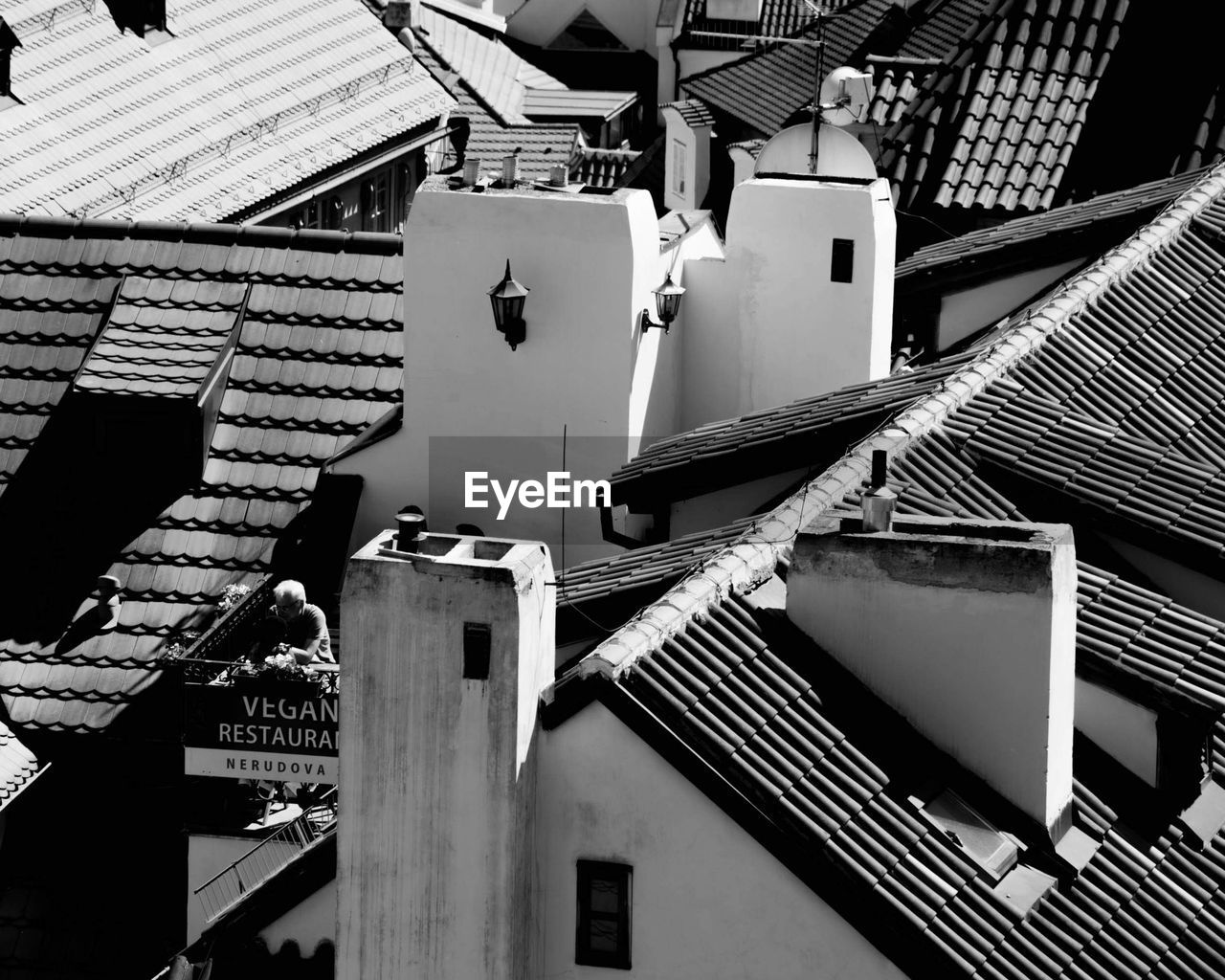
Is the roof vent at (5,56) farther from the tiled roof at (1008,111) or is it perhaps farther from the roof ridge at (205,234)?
the tiled roof at (1008,111)

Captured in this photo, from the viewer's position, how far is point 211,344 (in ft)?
88.4

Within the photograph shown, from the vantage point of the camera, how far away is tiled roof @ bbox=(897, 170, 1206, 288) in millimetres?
27422

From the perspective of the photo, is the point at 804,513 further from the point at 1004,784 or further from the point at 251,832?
the point at 251,832

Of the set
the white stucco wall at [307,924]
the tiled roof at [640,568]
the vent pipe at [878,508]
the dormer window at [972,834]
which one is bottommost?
the white stucco wall at [307,924]

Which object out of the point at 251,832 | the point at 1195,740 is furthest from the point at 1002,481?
the point at 251,832

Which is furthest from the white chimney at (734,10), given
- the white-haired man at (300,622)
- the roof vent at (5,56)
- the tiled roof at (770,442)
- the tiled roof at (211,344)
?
the white-haired man at (300,622)

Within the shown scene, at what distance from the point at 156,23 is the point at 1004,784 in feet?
101

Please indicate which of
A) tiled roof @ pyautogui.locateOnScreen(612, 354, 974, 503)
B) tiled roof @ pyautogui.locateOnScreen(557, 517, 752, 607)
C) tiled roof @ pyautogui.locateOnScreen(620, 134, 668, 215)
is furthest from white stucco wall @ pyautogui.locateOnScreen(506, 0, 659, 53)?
tiled roof @ pyautogui.locateOnScreen(557, 517, 752, 607)

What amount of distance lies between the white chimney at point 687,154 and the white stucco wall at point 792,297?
2054cm

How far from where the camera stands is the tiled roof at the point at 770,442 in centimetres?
2123

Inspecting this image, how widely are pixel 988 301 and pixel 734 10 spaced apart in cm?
4064

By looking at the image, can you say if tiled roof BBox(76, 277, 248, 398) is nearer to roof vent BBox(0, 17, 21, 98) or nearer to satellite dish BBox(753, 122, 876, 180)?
satellite dish BBox(753, 122, 876, 180)

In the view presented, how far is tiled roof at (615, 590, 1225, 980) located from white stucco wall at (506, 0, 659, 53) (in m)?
57.7
